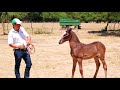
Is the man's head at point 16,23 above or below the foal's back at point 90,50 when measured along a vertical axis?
above

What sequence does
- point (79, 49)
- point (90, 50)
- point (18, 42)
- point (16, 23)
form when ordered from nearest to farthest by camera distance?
point (16, 23) → point (18, 42) → point (79, 49) → point (90, 50)

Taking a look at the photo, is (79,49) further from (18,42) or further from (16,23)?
(16,23)

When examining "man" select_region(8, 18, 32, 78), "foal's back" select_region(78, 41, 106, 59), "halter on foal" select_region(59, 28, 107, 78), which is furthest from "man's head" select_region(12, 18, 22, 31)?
"foal's back" select_region(78, 41, 106, 59)

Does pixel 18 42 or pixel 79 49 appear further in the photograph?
pixel 79 49

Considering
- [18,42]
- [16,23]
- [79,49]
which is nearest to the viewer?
[16,23]

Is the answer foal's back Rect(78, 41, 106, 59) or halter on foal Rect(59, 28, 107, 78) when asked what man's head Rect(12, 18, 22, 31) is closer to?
halter on foal Rect(59, 28, 107, 78)

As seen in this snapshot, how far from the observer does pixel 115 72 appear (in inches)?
328

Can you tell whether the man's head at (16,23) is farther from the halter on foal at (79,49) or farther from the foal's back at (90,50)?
the foal's back at (90,50)

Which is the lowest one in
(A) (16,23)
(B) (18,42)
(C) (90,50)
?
(C) (90,50)

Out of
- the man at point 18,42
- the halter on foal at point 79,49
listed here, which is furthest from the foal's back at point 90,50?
the man at point 18,42

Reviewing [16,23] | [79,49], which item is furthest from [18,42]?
[79,49]
